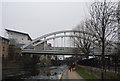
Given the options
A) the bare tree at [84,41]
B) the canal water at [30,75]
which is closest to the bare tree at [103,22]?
the canal water at [30,75]

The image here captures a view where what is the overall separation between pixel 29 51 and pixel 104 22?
64.5 metres

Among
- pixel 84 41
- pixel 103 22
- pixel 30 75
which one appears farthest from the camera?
pixel 84 41

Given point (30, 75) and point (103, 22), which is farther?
point (30, 75)

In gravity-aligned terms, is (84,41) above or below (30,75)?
above

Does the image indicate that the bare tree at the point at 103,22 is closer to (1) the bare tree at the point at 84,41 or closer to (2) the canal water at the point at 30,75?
(2) the canal water at the point at 30,75

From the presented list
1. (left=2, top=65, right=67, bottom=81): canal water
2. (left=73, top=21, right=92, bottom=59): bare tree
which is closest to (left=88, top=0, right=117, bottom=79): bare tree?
(left=2, top=65, right=67, bottom=81): canal water

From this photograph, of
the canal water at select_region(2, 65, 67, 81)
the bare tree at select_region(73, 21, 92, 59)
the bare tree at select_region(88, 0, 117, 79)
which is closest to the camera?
the bare tree at select_region(88, 0, 117, 79)

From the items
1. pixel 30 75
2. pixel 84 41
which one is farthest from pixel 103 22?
pixel 84 41

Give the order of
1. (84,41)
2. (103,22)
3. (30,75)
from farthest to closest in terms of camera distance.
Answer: (84,41)
(30,75)
(103,22)

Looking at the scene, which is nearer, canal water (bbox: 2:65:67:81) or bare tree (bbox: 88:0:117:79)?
bare tree (bbox: 88:0:117:79)

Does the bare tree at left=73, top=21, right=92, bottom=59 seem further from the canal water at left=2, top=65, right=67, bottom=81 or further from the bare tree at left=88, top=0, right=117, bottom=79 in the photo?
the bare tree at left=88, top=0, right=117, bottom=79

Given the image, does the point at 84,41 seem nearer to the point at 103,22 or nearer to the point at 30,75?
the point at 30,75

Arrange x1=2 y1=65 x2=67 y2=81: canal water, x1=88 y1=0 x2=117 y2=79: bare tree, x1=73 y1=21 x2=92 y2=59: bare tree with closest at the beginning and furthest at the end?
1. x1=88 y1=0 x2=117 y2=79: bare tree
2. x1=2 y1=65 x2=67 y2=81: canal water
3. x1=73 y1=21 x2=92 y2=59: bare tree

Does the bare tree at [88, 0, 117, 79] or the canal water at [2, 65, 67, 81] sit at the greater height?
the bare tree at [88, 0, 117, 79]
